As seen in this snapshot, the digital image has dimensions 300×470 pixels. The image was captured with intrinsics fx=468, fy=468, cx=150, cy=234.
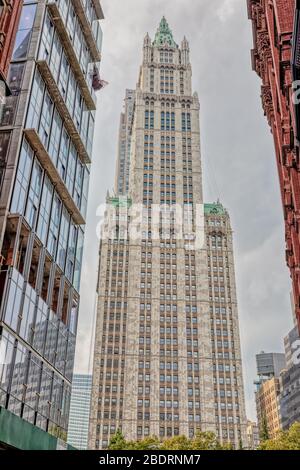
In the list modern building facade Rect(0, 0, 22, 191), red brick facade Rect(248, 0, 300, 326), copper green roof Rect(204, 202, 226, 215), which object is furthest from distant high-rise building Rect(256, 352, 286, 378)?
modern building facade Rect(0, 0, 22, 191)

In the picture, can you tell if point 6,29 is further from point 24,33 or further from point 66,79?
point 66,79

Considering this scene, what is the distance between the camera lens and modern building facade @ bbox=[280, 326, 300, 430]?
398 ft

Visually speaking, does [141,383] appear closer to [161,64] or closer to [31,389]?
[31,389]

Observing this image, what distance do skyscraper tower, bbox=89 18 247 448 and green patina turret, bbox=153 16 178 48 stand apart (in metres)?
19.4

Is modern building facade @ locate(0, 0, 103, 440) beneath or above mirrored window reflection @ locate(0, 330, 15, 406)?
above

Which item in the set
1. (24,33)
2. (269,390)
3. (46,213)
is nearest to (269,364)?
(269,390)

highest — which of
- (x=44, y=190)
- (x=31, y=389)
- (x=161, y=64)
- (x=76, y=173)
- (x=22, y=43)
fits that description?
(x=161, y=64)

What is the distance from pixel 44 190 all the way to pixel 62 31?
17286 mm

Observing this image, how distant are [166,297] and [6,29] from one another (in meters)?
104

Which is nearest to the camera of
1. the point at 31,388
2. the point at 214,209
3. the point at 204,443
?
the point at 31,388

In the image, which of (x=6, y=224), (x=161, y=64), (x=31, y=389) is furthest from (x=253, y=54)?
(x=161, y=64)

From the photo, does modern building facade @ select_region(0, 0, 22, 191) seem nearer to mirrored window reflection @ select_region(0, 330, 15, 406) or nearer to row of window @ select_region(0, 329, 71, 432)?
mirrored window reflection @ select_region(0, 330, 15, 406)

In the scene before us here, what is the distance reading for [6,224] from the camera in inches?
1323

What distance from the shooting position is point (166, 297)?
12744 cm
